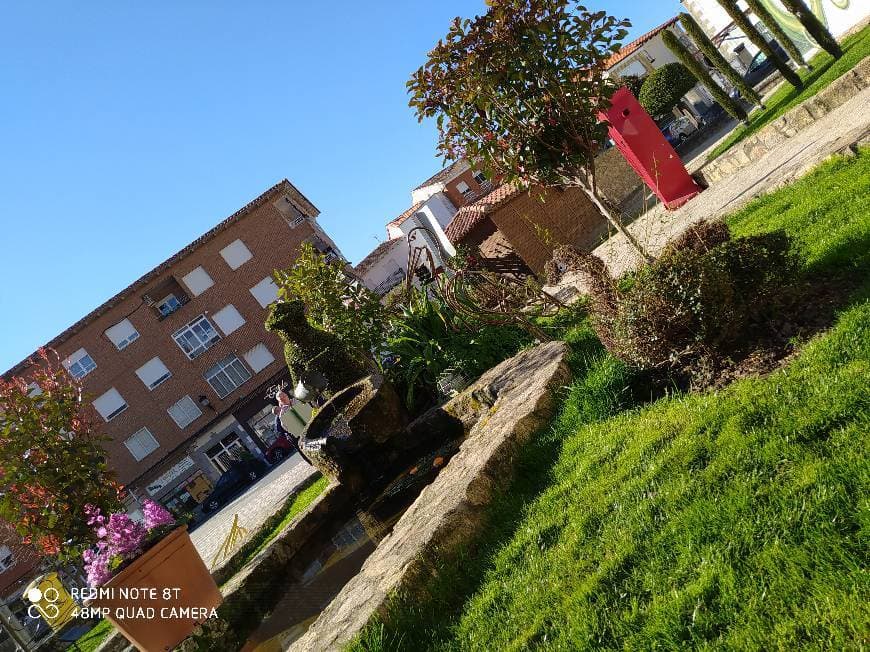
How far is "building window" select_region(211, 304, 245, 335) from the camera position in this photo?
116 ft

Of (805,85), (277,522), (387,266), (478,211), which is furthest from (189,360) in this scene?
(805,85)

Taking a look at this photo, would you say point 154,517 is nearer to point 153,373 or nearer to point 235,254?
point 153,373

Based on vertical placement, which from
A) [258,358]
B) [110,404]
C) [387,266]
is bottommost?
[258,358]

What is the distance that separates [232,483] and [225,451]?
31.0ft

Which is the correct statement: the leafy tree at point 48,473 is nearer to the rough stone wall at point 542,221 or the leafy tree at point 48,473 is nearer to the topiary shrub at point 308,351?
the topiary shrub at point 308,351

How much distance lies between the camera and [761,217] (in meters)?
6.37

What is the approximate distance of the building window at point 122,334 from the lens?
34.2 metres

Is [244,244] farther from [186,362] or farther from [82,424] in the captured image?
[82,424]

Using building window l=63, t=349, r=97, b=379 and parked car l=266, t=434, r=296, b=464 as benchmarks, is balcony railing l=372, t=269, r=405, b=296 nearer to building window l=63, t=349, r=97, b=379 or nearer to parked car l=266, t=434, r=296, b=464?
parked car l=266, t=434, r=296, b=464

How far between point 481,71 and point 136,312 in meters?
33.3

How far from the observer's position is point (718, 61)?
72.8 ft

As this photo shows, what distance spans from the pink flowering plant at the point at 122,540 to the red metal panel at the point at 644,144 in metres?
11.7

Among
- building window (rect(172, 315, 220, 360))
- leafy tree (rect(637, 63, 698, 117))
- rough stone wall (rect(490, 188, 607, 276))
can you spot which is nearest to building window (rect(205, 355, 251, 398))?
building window (rect(172, 315, 220, 360))

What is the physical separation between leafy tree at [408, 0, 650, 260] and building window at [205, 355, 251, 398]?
101ft
